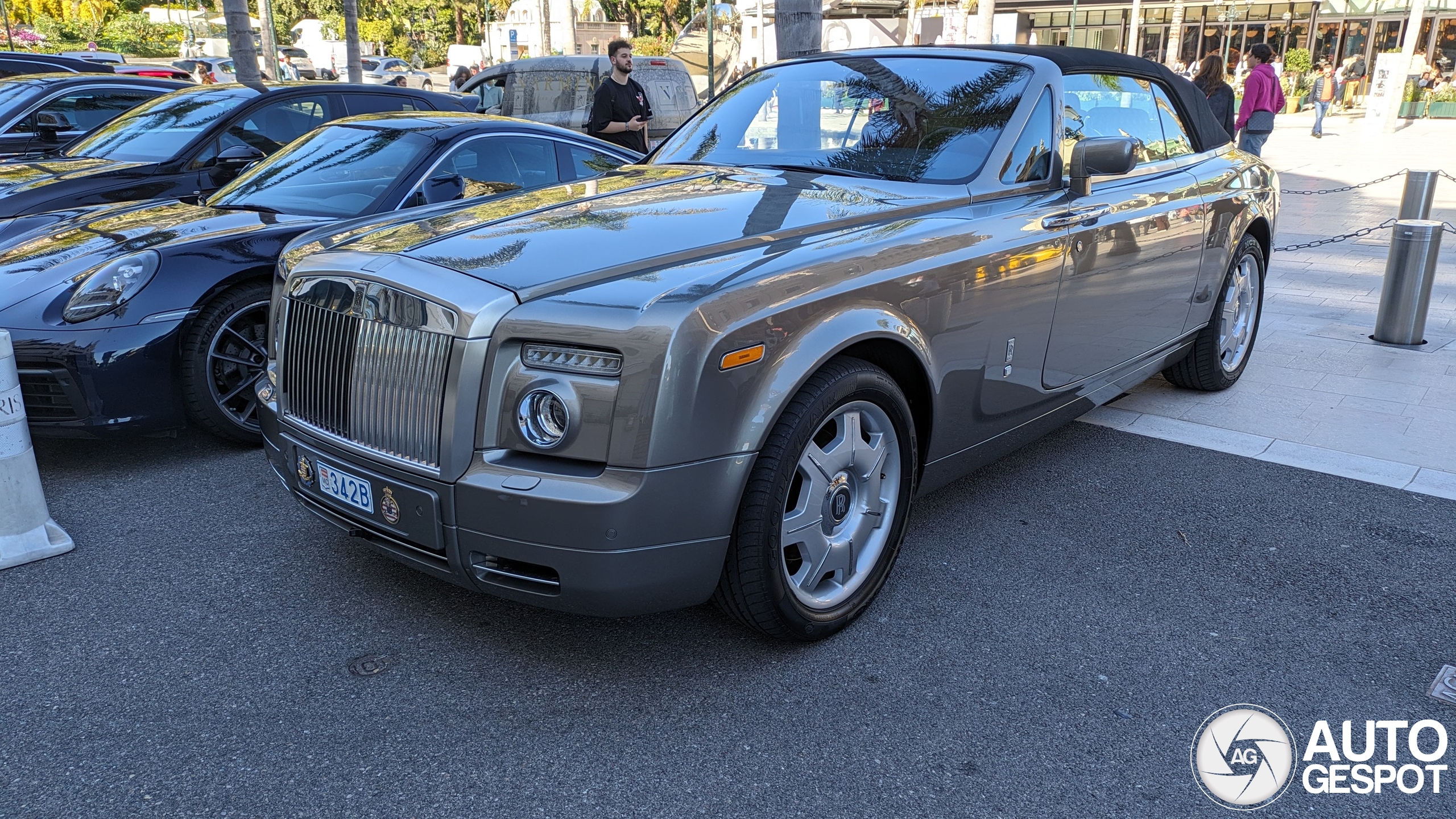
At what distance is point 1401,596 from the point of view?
3.41 metres

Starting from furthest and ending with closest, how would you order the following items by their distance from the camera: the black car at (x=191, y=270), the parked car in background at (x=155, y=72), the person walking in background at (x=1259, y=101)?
the parked car in background at (x=155, y=72)
the person walking in background at (x=1259, y=101)
the black car at (x=191, y=270)

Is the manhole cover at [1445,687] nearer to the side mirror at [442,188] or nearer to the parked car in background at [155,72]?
the side mirror at [442,188]

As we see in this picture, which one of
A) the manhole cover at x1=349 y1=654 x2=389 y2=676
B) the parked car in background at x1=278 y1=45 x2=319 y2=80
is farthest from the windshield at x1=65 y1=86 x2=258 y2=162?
the parked car in background at x1=278 y1=45 x2=319 y2=80

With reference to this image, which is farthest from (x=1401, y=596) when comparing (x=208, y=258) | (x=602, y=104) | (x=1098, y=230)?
(x=602, y=104)

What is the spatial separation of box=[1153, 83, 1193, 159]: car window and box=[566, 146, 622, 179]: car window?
281 cm

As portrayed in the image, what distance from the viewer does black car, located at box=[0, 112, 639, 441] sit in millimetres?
4141

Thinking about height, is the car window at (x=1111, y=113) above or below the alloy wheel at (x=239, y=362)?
above

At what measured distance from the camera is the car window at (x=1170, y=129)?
4.77 meters

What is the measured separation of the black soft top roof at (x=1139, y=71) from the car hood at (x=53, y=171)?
5.19 m

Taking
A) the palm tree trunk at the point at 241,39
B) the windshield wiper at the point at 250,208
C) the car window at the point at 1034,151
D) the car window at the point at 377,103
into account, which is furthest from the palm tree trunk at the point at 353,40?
the car window at the point at 1034,151

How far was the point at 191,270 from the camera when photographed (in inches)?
173

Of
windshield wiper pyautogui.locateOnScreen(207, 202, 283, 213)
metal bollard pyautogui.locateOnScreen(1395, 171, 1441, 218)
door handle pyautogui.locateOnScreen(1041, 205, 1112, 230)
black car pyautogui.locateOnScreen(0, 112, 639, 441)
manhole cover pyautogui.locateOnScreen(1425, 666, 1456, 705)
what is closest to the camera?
manhole cover pyautogui.locateOnScreen(1425, 666, 1456, 705)

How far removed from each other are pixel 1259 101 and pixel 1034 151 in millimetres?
8866

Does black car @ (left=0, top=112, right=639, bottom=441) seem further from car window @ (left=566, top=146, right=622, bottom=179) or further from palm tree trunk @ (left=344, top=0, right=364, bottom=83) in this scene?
palm tree trunk @ (left=344, top=0, right=364, bottom=83)
